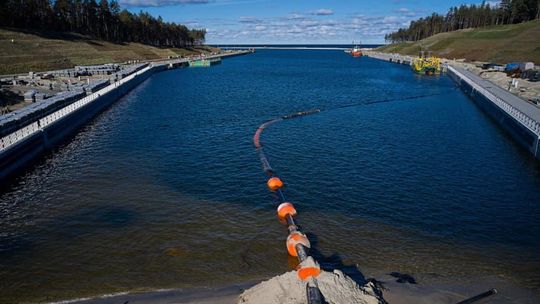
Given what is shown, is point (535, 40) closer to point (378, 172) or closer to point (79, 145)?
point (378, 172)

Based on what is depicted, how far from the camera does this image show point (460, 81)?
105m

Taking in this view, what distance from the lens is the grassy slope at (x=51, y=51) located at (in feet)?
354

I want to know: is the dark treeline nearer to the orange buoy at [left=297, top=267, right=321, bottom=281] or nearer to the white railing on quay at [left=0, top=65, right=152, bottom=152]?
the white railing on quay at [left=0, top=65, right=152, bottom=152]

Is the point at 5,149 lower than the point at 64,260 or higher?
higher

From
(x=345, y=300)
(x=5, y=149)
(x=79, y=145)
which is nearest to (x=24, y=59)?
(x=79, y=145)

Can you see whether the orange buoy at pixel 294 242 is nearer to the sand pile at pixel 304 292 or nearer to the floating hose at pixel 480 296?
the sand pile at pixel 304 292

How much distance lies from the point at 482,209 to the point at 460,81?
279ft

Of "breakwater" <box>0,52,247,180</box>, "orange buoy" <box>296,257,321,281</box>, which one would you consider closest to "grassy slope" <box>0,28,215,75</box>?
"breakwater" <box>0,52,247,180</box>

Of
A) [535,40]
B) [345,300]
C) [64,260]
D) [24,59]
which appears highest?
Answer: [535,40]

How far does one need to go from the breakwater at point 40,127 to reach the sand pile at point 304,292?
30.6m

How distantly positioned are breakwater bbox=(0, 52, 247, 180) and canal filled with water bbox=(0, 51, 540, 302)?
2.04 metres

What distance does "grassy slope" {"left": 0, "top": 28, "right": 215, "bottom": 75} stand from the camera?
107875 mm

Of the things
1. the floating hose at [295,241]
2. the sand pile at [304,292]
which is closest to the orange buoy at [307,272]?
the floating hose at [295,241]

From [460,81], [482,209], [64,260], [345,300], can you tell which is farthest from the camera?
[460,81]
